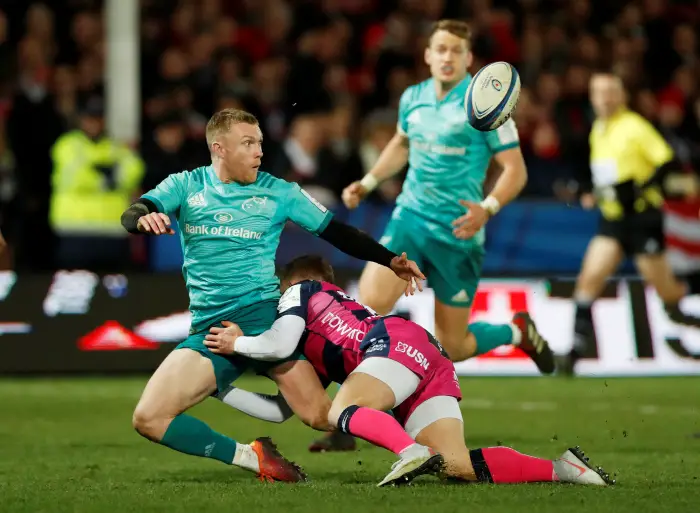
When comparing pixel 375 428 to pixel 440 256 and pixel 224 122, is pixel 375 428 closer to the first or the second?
pixel 224 122

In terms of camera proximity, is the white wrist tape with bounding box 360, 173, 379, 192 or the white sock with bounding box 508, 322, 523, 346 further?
the white sock with bounding box 508, 322, 523, 346

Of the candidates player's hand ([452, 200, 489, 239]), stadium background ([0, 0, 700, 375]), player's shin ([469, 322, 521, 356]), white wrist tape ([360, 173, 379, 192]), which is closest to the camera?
player's hand ([452, 200, 489, 239])

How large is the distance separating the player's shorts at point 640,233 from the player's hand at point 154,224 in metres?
6.24

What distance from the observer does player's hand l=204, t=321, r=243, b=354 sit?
6.64 m

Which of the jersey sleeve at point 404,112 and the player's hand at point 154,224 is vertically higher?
the jersey sleeve at point 404,112

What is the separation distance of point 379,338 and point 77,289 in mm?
6169

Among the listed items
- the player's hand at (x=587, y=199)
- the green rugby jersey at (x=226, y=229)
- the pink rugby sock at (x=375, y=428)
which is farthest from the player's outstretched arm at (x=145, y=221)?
the player's hand at (x=587, y=199)

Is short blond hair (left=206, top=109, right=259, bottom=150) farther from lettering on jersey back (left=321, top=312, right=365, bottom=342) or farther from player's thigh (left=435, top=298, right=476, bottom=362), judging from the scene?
player's thigh (left=435, top=298, right=476, bottom=362)

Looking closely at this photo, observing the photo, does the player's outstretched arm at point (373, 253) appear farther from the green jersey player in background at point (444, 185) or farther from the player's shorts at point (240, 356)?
the green jersey player in background at point (444, 185)

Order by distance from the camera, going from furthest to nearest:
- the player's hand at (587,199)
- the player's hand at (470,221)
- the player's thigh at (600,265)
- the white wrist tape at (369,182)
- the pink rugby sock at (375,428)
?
the player's thigh at (600,265), the player's hand at (587,199), the white wrist tape at (369,182), the player's hand at (470,221), the pink rugby sock at (375,428)

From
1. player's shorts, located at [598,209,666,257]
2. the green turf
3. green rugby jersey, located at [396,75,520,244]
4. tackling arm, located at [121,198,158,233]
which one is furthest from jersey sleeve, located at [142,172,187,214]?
player's shorts, located at [598,209,666,257]

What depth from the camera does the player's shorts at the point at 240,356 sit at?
22.2 feet

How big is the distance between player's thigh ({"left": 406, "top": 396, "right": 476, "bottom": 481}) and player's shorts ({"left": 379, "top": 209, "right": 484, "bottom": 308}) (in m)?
2.12

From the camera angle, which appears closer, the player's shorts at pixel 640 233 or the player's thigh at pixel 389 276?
the player's thigh at pixel 389 276
